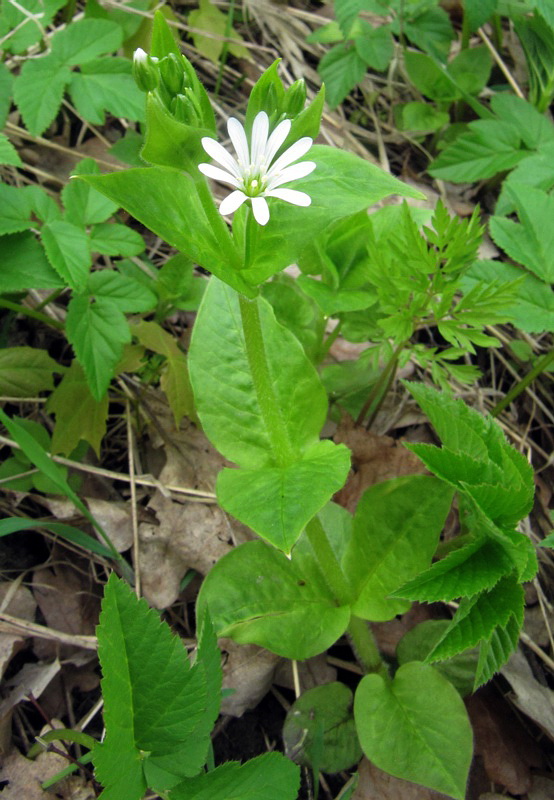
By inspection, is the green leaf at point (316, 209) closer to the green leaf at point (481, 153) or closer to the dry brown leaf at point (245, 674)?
the dry brown leaf at point (245, 674)

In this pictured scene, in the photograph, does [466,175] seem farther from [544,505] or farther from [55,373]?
[55,373]

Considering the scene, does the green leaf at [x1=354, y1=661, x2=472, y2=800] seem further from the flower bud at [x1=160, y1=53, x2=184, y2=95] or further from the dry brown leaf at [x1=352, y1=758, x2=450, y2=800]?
the flower bud at [x1=160, y1=53, x2=184, y2=95]

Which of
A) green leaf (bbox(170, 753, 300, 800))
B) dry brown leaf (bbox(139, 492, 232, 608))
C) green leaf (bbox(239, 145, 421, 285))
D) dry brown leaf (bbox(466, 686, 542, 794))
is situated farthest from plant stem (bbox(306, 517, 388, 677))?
green leaf (bbox(239, 145, 421, 285))

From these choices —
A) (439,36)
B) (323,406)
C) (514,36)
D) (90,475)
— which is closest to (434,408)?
(323,406)

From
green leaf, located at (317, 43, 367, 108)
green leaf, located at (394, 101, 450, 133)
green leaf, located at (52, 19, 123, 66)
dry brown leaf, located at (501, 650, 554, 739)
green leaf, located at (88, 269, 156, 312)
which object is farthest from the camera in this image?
green leaf, located at (394, 101, 450, 133)

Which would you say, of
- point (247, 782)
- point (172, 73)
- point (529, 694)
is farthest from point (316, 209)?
A: point (529, 694)

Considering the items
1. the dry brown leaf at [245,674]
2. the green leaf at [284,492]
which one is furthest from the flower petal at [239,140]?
the dry brown leaf at [245,674]

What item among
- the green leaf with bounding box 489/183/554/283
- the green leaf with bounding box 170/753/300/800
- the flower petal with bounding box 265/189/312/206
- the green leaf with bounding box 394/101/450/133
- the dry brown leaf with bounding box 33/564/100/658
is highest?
the flower petal with bounding box 265/189/312/206
